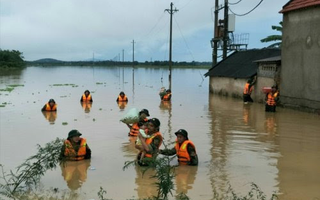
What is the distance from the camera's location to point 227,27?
36.1m

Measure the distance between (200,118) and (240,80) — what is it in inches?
426

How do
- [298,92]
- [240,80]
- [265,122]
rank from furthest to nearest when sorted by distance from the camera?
[240,80]
[298,92]
[265,122]

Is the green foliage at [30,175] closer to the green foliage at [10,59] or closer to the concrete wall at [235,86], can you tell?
the concrete wall at [235,86]

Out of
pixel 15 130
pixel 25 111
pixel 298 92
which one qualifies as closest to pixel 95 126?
pixel 15 130

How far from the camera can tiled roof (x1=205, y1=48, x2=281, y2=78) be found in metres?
29.2

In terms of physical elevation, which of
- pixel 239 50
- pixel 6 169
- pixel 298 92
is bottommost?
pixel 6 169

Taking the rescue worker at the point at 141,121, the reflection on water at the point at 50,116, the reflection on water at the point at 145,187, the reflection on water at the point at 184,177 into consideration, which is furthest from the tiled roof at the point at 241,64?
the reflection on water at the point at 145,187

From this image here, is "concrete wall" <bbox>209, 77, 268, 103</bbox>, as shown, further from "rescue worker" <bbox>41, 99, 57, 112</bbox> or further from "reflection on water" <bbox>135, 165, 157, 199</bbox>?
"reflection on water" <bbox>135, 165, 157, 199</bbox>

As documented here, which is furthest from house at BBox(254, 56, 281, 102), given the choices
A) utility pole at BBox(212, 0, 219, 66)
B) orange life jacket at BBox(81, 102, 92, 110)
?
utility pole at BBox(212, 0, 219, 66)

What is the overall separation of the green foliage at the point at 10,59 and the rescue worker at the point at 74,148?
4207 inches

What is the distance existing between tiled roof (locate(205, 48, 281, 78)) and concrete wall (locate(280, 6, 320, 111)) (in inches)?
197

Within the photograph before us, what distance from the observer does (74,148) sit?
10484 millimetres

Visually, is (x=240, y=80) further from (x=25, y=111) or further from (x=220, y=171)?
(x=220, y=171)

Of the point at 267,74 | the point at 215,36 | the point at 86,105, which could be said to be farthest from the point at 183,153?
the point at 215,36
